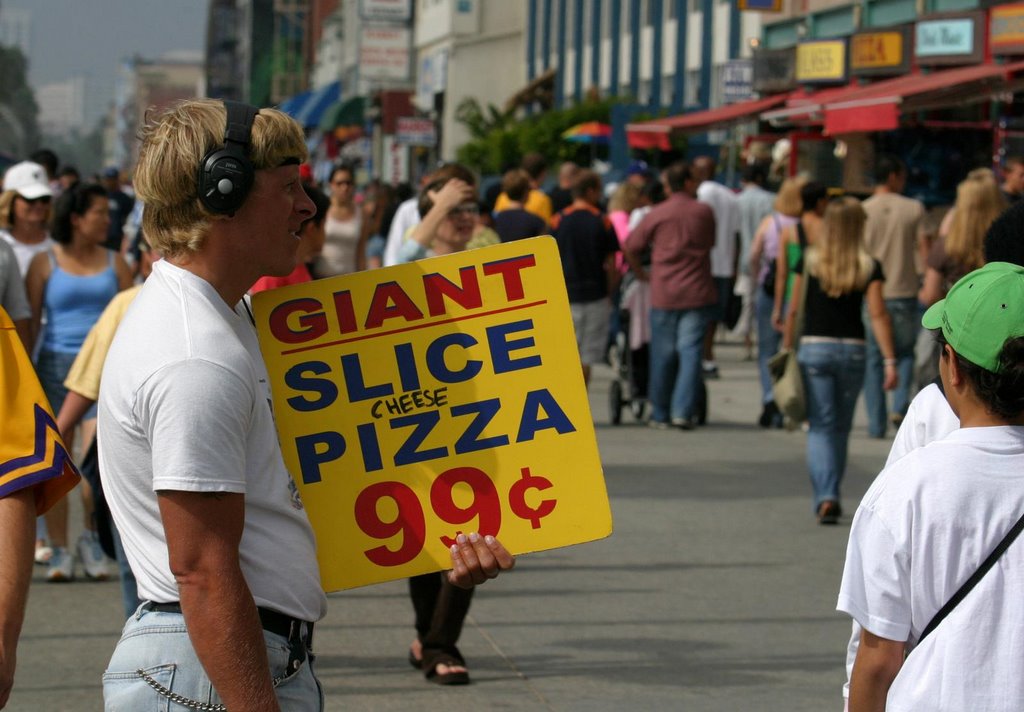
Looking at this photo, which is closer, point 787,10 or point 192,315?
point 192,315

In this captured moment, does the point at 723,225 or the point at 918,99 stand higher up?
the point at 918,99

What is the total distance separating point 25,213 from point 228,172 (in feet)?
22.9

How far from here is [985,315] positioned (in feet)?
9.58

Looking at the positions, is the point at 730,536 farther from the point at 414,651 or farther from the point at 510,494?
the point at 510,494

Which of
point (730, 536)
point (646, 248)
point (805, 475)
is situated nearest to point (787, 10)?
point (646, 248)

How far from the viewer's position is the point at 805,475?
456 inches

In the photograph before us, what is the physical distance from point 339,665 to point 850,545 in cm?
392

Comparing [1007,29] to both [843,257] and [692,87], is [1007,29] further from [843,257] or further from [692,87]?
[692,87]

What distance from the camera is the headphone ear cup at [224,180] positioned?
266 centimetres

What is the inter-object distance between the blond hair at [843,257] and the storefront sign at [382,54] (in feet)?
89.0

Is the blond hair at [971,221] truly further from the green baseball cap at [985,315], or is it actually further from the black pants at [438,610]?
the green baseball cap at [985,315]

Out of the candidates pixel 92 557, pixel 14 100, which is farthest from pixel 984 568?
pixel 14 100

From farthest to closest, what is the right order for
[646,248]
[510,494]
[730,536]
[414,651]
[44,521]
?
[646,248], [730,536], [44,521], [414,651], [510,494]

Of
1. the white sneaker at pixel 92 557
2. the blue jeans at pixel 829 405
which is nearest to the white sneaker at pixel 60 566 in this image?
the white sneaker at pixel 92 557
